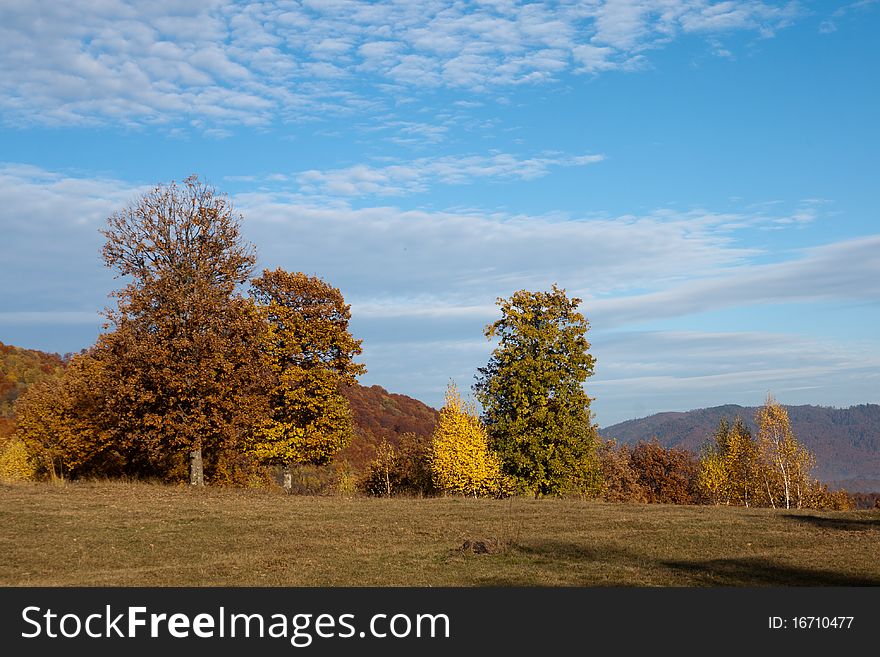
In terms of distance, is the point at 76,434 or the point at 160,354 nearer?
the point at 160,354

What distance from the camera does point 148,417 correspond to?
39219 millimetres

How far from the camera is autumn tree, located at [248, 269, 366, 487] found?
168 feet

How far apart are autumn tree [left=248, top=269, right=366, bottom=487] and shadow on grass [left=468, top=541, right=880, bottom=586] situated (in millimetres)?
30800

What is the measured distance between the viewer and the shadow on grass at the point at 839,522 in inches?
1088

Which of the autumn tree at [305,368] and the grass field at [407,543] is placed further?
the autumn tree at [305,368]

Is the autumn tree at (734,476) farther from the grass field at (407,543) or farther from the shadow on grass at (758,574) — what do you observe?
the shadow on grass at (758,574)

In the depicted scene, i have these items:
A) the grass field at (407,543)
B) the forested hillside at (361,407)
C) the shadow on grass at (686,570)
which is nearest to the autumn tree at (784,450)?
the forested hillside at (361,407)

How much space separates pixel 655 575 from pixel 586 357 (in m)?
39.2

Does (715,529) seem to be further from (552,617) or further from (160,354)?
(160,354)

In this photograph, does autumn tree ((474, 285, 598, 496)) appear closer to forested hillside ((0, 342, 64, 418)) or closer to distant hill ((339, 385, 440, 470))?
distant hill ((339, 385, 440, 470))

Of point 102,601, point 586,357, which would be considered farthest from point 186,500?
point 586,357

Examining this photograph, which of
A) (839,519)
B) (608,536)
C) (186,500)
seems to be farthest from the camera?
(186,500)

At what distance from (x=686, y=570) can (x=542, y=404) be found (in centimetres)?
3607

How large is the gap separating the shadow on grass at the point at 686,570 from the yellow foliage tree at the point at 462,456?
111ft
